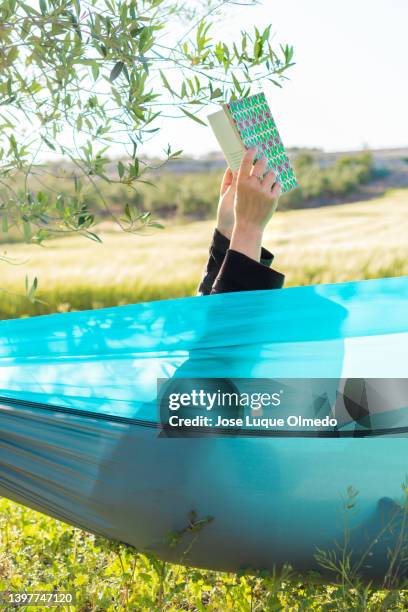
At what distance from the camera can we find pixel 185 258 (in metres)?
7.38

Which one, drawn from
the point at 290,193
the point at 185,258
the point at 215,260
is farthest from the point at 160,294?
the point at 215,260

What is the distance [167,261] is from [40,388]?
18.3 feet

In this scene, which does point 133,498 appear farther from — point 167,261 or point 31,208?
point 167,261

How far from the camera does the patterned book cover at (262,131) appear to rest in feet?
5.79

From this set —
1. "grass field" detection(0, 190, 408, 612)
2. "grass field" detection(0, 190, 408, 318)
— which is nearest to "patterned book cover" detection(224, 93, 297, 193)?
"grass field" detection(0, 190, 408, 612)

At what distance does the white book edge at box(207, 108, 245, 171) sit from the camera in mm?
1763

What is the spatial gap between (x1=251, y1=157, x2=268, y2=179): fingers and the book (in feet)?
0.13

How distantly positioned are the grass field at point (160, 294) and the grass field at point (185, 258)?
0.5 inches

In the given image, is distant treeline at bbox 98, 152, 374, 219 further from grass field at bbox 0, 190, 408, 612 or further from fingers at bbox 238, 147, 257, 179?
fingers at bbox 238, 147, 257, 179

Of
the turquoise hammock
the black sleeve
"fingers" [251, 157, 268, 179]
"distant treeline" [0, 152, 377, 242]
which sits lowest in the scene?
"distant treeline" [0, 152, 377, 242]

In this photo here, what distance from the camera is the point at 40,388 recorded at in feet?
5.81

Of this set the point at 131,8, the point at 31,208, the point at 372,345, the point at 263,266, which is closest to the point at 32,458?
the point at 31,208

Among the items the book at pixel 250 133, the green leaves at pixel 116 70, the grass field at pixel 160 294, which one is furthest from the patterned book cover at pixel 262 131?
the grass field at pixel 160 294

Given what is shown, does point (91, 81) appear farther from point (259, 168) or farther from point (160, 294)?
point (160, 294)
